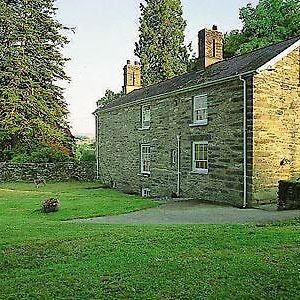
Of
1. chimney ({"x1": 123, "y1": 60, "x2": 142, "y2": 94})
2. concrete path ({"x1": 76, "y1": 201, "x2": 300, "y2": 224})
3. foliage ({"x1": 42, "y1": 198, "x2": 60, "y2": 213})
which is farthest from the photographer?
chimney ({"x1": 123, "y1": 60, "x2": 142, "y2": 94})

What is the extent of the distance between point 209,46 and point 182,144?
6747 mm

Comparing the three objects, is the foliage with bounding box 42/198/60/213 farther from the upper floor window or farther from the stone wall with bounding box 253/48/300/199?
the upper floor window

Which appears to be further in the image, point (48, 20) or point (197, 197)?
point (48, 20)

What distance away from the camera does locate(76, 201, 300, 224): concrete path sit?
524 inches

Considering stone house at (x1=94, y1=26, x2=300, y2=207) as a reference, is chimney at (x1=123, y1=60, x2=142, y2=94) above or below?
above

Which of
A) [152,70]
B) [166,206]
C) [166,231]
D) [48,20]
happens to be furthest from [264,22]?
[166,231]

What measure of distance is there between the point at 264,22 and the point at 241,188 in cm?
2509

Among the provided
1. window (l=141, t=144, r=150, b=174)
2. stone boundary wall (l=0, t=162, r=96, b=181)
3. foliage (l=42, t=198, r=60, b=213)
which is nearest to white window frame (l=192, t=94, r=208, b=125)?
window (l=141, t=144, r=150, b=174)

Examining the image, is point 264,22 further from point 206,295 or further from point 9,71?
point 206,295

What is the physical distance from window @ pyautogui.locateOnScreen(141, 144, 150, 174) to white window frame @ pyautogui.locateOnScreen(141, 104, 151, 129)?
129cm

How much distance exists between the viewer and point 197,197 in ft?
67.7

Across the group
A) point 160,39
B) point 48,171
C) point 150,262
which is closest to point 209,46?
point 48,171

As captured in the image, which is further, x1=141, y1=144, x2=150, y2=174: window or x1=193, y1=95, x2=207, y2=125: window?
x1=141, y1=144, x2=150, y2=174: window

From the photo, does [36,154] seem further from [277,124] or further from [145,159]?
[277,124]
